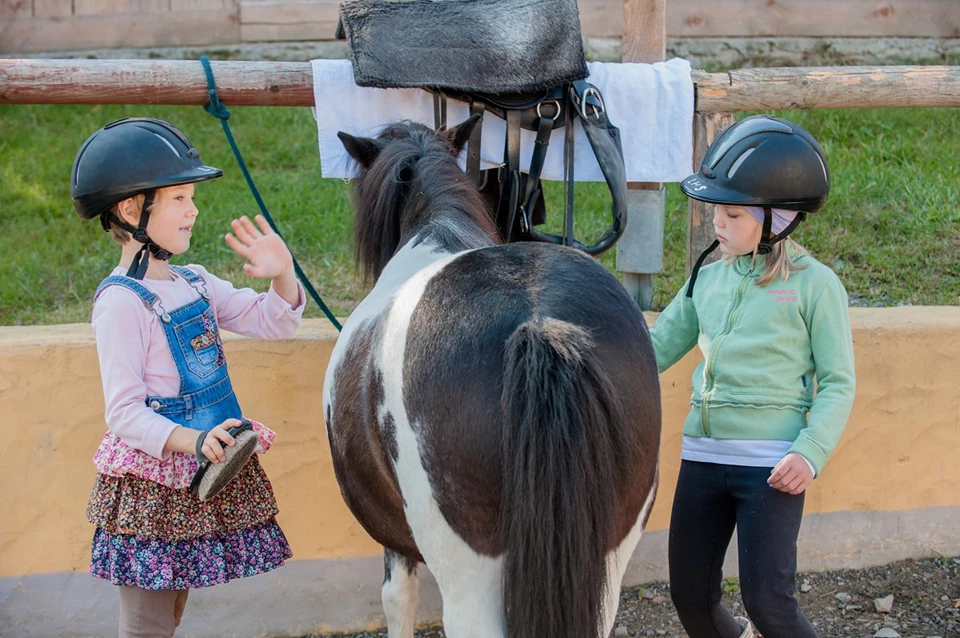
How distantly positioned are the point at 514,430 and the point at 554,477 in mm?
114

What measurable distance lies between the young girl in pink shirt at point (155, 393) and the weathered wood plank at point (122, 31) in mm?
5465

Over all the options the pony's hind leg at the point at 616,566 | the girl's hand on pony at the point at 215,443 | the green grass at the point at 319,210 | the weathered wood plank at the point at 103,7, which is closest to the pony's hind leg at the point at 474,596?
the pony's hind leg at the point at 616,566

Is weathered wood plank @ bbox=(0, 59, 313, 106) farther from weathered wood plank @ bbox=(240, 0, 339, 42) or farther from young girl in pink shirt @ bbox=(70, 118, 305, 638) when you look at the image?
weathered wood plank @ bbox=(240, 0, 339, 42)

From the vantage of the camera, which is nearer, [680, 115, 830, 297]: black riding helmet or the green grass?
[680, 115, 830, 297]: black riding helmet

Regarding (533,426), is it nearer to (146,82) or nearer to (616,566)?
(616,566)

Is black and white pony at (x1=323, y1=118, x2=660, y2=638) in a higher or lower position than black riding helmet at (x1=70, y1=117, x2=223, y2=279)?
lower

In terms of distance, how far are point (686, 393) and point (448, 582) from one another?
5.51 ft

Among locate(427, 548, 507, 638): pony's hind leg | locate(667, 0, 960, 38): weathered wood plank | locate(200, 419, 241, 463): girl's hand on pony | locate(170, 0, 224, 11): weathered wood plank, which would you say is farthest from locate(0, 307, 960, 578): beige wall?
locate(170, 0, 224, 11): weathered wood plank

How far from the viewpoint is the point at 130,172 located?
2.23 metres

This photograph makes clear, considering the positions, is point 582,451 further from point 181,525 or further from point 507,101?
point 507,101

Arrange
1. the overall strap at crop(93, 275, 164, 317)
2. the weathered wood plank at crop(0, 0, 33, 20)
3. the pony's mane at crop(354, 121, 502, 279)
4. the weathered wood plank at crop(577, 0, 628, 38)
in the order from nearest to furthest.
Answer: the overall strap at crop(93, 275, 164, 317), the pony's mane at crop(354, 121, 502, 279), the weathered wood plank at crop(0, 0, 33, 20), the weathered wood plank at crop(577, 0, 628, 38)

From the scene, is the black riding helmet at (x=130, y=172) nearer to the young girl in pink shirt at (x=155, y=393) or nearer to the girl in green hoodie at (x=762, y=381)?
the young girl in pink shirt at (x=155, y=393)

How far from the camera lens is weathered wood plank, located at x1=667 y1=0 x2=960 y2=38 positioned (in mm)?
7566

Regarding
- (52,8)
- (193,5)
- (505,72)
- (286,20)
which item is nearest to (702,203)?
(505,72)
